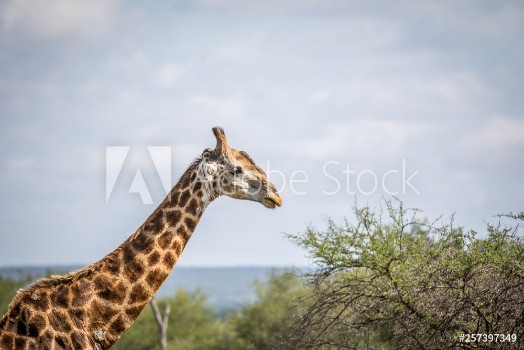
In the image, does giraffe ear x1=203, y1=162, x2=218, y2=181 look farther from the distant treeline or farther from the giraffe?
the distant treeline

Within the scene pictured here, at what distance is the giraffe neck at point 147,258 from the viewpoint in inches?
366

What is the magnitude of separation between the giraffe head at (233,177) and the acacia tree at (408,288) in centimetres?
257

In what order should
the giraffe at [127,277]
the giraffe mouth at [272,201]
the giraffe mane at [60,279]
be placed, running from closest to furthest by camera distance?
the giraffe at [127,277], the giraffe mane at [60,279], the giraffe mouth at [272,201]

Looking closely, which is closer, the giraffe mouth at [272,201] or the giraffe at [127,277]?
Answer: the giraffe at [127,277]

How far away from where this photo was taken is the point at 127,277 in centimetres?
939

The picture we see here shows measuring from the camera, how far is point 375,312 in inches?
465

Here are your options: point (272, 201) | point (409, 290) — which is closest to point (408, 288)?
point (409, 290)

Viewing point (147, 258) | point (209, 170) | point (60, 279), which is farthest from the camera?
point (209, 170)

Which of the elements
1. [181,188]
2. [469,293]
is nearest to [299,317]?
[469,293]

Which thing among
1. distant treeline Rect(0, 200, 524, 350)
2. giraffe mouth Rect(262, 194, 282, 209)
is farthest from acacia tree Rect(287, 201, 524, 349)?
giraffe mouth Rect(262, 194, 282, 209)

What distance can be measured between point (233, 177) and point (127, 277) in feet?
5.35

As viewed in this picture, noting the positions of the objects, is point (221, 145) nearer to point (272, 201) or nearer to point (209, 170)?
point (209, 170)

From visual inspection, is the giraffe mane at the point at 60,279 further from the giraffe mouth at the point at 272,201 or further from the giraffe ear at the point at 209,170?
the giraffe mouth at the point at 272,201

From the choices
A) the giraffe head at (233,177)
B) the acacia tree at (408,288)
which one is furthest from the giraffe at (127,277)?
the acacia tree at (408,288)
